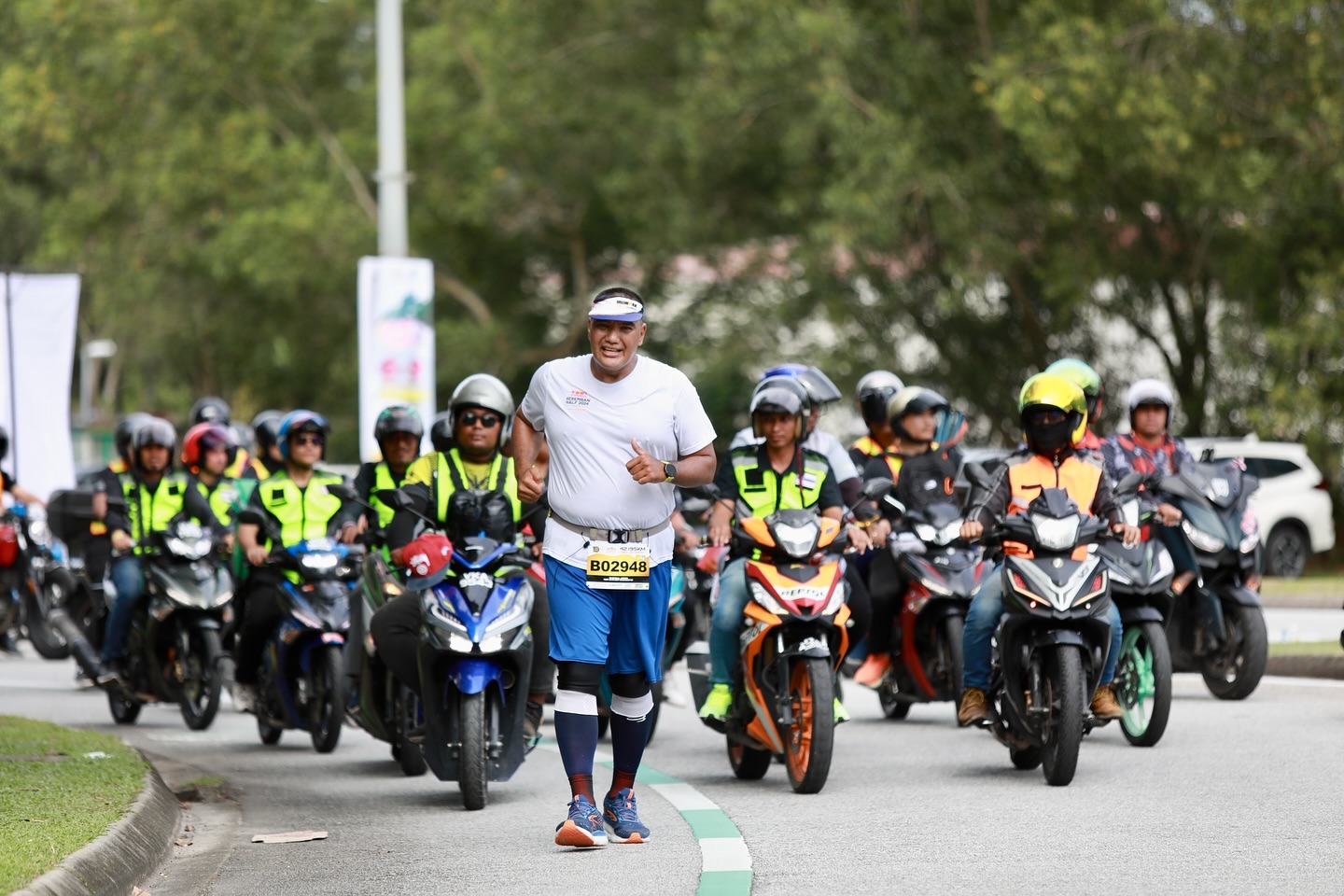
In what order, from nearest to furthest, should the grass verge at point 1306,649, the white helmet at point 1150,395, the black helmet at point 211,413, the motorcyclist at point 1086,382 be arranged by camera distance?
the motorcyclist at point 1086,382 < the white helmet at point 1150,395 < the grass verge at point 1306,649 < the black helmet at point 211,413

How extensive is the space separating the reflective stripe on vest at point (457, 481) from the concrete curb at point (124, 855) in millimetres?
1740

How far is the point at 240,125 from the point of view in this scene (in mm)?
37312

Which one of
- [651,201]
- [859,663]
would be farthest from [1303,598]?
[651,201]

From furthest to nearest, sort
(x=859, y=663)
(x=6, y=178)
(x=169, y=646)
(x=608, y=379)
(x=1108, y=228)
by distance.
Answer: (x=6, y=178) → (x=1108, y=228) → (x=169, y=646) → (x=859, y=663) → (x=608, y=379)

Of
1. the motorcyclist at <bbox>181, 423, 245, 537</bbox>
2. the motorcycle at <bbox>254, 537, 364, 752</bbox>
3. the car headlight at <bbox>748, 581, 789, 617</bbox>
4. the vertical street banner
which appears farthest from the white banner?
the car headlight at <bbox>748, 581, 789, 617</bbox>

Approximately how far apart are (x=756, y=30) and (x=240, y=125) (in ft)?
37.4

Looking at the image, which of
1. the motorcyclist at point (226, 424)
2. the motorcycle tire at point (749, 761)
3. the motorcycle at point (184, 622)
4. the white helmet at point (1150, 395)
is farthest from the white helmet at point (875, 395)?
the motorcyclist at point (226, 424)

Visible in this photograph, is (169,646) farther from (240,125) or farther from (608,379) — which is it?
(240,125)

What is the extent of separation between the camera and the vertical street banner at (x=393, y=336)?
20516 millimetres

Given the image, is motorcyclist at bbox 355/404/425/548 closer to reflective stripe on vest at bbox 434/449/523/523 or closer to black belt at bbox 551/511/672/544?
reflective stripe on vest at bbox 434/449/523/523

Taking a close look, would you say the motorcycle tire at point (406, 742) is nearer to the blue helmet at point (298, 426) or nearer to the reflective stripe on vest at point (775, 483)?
the reflective stripe on vest at point (775, 483)

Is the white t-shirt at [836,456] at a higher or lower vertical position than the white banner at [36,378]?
lower

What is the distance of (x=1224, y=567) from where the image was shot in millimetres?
13117

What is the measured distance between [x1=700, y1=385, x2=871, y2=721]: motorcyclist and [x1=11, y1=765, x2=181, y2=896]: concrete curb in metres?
2.47
